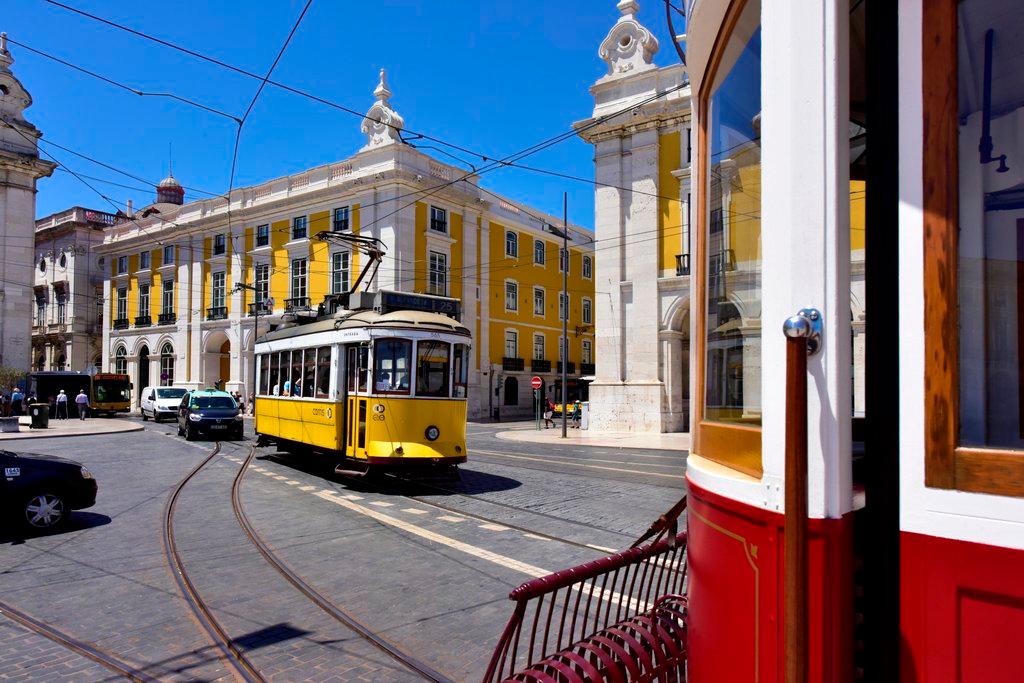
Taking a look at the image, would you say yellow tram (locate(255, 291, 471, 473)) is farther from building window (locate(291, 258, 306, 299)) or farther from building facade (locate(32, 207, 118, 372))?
building facade (locate(32, 207, 118, 372))

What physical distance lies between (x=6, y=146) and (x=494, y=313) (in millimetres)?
26698

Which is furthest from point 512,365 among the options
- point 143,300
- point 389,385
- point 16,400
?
point 389,385

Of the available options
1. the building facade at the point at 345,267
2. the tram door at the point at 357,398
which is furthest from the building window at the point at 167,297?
the tram door at the point at 357,398

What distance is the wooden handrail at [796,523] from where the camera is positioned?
1368 millimetres

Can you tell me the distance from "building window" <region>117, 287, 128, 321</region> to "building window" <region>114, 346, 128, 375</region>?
2.27 m

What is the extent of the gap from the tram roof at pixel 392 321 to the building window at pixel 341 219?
24330 mm

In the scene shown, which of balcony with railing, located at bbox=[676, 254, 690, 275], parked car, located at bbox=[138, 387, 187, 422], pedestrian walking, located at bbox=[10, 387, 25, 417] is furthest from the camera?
parked car, located at bbox=[138, 387, 187, 422]

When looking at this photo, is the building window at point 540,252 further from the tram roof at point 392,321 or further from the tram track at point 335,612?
the tram track at point 335,612

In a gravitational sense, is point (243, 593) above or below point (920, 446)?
below

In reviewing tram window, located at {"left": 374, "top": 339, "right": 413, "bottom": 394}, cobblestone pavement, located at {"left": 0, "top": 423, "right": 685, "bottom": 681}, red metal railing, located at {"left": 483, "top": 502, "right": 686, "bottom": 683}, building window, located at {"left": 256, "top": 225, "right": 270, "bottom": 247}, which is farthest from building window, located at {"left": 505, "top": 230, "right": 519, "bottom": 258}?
red metal railing, located at {"left": 483, "top": 502, "right": 686, "bottom": 683}

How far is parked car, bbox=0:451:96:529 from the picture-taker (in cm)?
794

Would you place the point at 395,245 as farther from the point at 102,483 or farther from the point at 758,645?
the point at 758,645

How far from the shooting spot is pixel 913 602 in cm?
136

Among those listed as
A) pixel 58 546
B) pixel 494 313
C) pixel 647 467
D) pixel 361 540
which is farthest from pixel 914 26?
pixel 494 313
